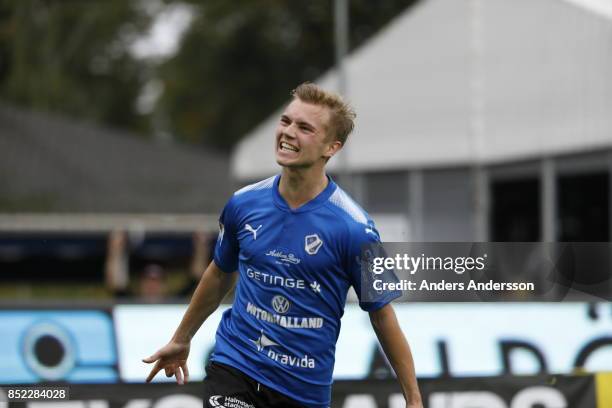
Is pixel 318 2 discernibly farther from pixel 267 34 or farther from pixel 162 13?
pixel 162 13

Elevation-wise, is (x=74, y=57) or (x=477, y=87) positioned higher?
(x=74, y=57)

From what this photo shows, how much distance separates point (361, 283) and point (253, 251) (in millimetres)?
483

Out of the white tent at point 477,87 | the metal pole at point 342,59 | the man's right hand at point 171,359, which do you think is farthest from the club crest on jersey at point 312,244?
the metal pole at point 342,59

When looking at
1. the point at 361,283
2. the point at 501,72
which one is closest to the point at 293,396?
the point at 361,283

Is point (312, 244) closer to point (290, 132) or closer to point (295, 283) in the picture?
→ point (295, 283)

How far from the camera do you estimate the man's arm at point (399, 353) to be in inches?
206

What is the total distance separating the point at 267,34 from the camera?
44.0 metres

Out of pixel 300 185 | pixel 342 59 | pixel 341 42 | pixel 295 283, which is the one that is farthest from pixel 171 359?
pixel 341 42

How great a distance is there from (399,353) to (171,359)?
3.47 ft

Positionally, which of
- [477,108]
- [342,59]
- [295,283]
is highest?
[342,59]

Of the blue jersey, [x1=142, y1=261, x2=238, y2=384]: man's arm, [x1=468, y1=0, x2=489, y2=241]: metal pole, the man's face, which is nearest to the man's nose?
the man's face

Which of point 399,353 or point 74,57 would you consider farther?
point 74,57

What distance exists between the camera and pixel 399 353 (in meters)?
5.23

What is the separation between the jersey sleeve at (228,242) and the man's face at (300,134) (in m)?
0.38
